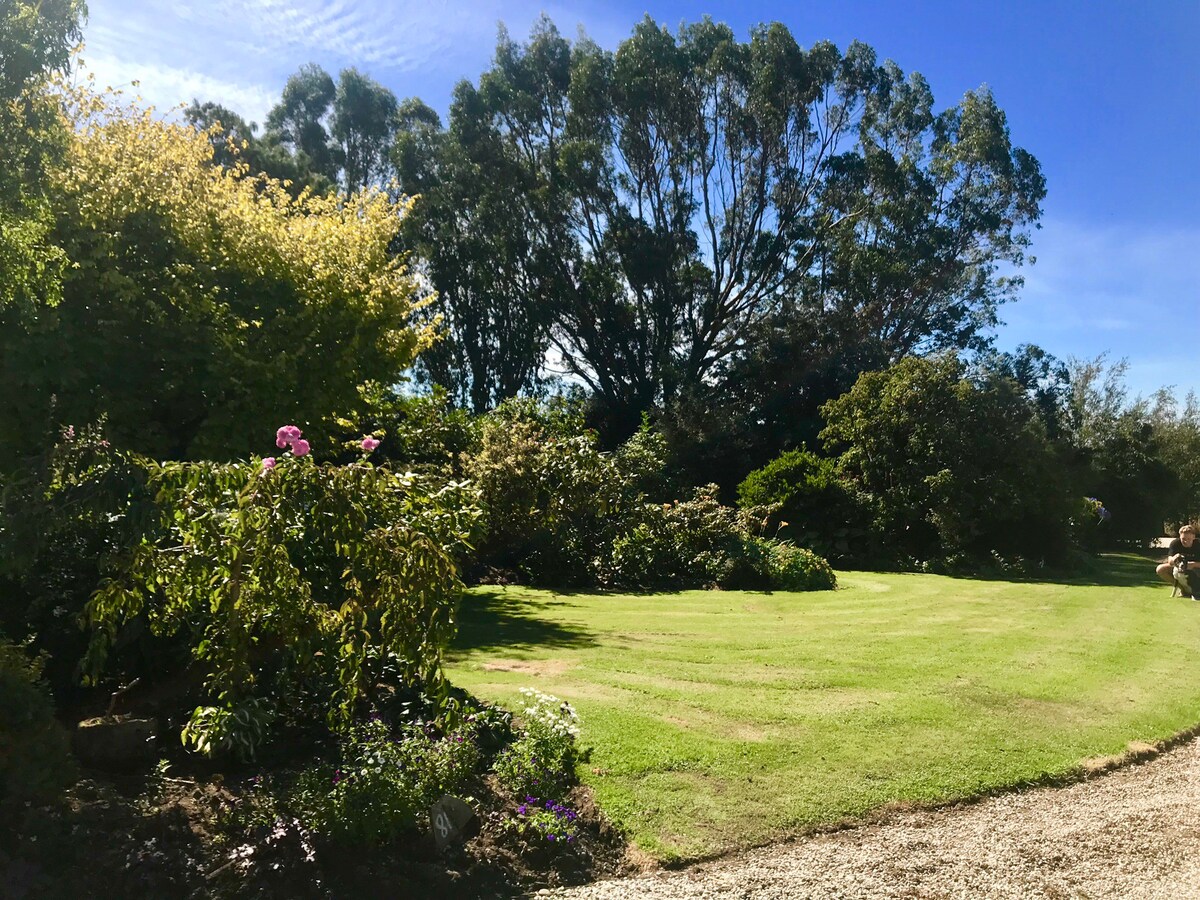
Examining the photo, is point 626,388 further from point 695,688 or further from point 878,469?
point 695,688

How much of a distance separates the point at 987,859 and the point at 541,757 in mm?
2420

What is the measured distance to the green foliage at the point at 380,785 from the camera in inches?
154

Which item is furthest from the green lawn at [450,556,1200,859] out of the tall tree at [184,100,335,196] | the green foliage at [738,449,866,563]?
the tall tree at [184,100,335,196]

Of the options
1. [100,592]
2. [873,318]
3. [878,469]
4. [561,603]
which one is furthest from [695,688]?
[873,318]

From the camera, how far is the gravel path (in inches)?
161

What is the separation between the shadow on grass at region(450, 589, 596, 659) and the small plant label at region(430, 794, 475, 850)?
3965 mm

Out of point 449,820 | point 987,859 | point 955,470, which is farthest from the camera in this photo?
point 955,470

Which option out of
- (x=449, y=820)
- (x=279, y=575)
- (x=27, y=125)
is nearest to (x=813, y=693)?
(x=449, y=820)

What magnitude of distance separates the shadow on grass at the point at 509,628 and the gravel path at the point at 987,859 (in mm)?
4488

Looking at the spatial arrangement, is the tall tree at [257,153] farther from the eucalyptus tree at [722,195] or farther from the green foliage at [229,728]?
the green foliage at [229,728]

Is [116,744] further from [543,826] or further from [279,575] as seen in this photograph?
[543,826]

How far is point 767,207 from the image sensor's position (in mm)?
31391

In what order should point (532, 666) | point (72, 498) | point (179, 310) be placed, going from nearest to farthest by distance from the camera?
point (72, 498) → point (532, 666) → point (179, 310)

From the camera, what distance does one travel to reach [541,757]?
489cm
